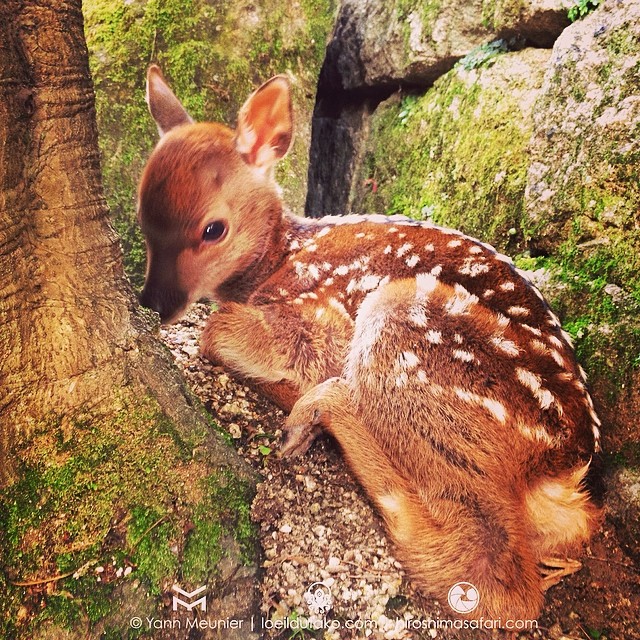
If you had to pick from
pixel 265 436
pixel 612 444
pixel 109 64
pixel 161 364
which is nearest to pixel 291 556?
pixel 265 436

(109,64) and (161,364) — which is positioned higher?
(109,64)

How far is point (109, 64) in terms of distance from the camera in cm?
243

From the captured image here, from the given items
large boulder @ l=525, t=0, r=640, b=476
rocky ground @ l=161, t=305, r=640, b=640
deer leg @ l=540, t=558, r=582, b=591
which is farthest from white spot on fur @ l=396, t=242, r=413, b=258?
deer leg @ l=540, t=558, r=582, b=591

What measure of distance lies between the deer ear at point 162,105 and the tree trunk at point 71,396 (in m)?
0.60

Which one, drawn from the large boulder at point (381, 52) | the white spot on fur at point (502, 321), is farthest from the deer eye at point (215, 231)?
the large boulder at point (381, 52)

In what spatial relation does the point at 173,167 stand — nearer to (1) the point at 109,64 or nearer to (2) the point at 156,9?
(1) the point at 109,64

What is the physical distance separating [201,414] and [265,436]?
275 mm

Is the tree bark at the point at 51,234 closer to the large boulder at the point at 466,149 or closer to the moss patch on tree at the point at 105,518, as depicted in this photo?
the moss patch on tree at the point at 105,518

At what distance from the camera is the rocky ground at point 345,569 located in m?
1.52

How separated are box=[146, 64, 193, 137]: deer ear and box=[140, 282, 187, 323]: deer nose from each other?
614mm

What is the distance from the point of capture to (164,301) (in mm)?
1785

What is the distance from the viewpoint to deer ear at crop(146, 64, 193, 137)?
6.57 ft

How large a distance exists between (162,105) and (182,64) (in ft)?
2.30

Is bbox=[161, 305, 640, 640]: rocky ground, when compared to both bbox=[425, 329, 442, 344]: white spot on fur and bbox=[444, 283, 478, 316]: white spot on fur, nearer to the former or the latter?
bbox=[425, 329, 442, 344]: white spot on fur
